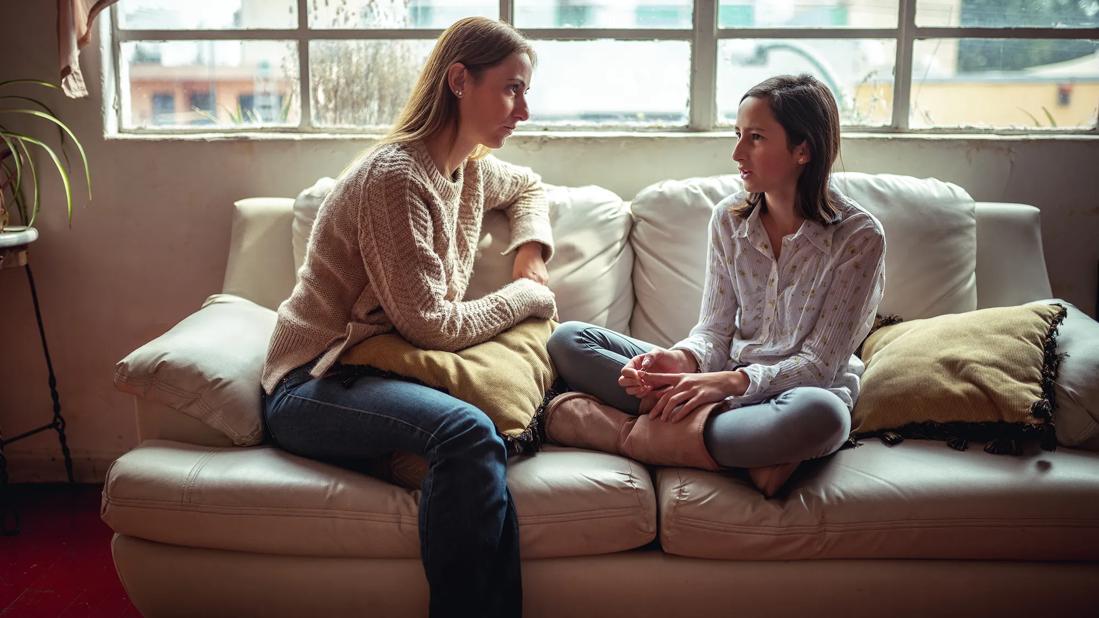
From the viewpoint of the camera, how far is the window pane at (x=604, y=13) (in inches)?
102

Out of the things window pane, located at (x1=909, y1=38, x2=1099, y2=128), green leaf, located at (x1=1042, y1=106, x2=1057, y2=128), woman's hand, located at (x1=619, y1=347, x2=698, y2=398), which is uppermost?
window pane, located at (x1=909, y1=38, x2=1099, y2=128)

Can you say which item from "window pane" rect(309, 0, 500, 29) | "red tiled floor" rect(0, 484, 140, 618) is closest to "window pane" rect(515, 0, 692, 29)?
"window pane" rect(309, 0, 500, 29)

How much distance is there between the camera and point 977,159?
253cm

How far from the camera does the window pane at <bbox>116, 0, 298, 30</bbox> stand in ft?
8.67

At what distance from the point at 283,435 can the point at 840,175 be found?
149cm

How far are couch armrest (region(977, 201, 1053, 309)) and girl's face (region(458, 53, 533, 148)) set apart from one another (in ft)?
4.04

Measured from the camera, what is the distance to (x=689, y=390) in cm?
178

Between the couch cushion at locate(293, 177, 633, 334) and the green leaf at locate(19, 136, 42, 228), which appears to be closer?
the couch cushion at locate(293, 177, 633, 334)

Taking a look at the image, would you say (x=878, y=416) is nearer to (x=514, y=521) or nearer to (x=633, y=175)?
(x=514, y=521)

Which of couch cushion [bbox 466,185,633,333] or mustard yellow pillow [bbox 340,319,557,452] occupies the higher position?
couch cushion [bbox 466,185,633,333]

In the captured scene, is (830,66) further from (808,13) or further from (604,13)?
(604,13)

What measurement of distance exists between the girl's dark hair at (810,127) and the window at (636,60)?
2.47 ft

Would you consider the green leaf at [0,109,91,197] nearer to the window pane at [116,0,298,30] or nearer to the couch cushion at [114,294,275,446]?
the window pane at [116,0,298,30]

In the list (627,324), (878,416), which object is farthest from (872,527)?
(627,324)
